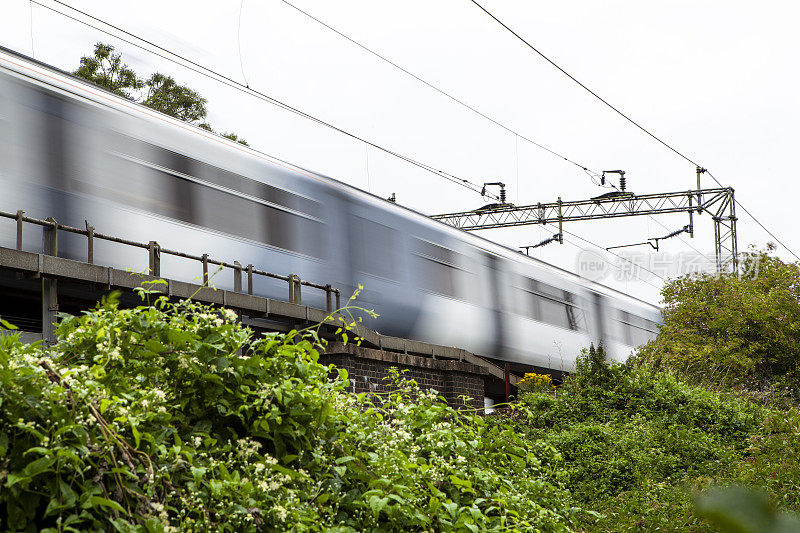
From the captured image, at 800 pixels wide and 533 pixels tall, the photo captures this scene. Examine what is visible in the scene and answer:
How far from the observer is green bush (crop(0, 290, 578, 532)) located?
118 inches

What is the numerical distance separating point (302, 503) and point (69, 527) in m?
1.18

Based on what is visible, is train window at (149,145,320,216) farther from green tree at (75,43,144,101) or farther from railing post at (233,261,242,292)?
green tree at (75,43,144,101)

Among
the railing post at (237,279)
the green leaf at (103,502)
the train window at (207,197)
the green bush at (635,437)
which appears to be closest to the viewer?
the green leaf at (103,502)

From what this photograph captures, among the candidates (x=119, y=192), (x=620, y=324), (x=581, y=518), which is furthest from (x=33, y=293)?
(x=620, y=324)

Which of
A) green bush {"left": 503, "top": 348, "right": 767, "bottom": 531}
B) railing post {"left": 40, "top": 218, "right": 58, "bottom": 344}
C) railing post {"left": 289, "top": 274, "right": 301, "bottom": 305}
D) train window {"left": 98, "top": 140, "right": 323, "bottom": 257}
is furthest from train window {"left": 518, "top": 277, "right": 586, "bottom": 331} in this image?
railing post {"left": 40, "top": 218, "right": 58, "bottom": 344}

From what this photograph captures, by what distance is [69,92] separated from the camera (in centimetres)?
981

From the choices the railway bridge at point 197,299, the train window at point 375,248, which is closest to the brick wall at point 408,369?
the railway bridge at point 197,299

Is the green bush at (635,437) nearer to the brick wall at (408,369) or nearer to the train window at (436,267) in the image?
the brick wall at (408,369)

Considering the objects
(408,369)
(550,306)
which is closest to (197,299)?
(408,369)

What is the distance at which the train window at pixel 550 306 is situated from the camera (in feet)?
61.4

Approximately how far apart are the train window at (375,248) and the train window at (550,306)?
4.75 meters

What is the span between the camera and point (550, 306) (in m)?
19.7

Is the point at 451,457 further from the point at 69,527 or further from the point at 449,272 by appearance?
the point at 449,272

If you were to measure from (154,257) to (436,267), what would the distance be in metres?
7.12
